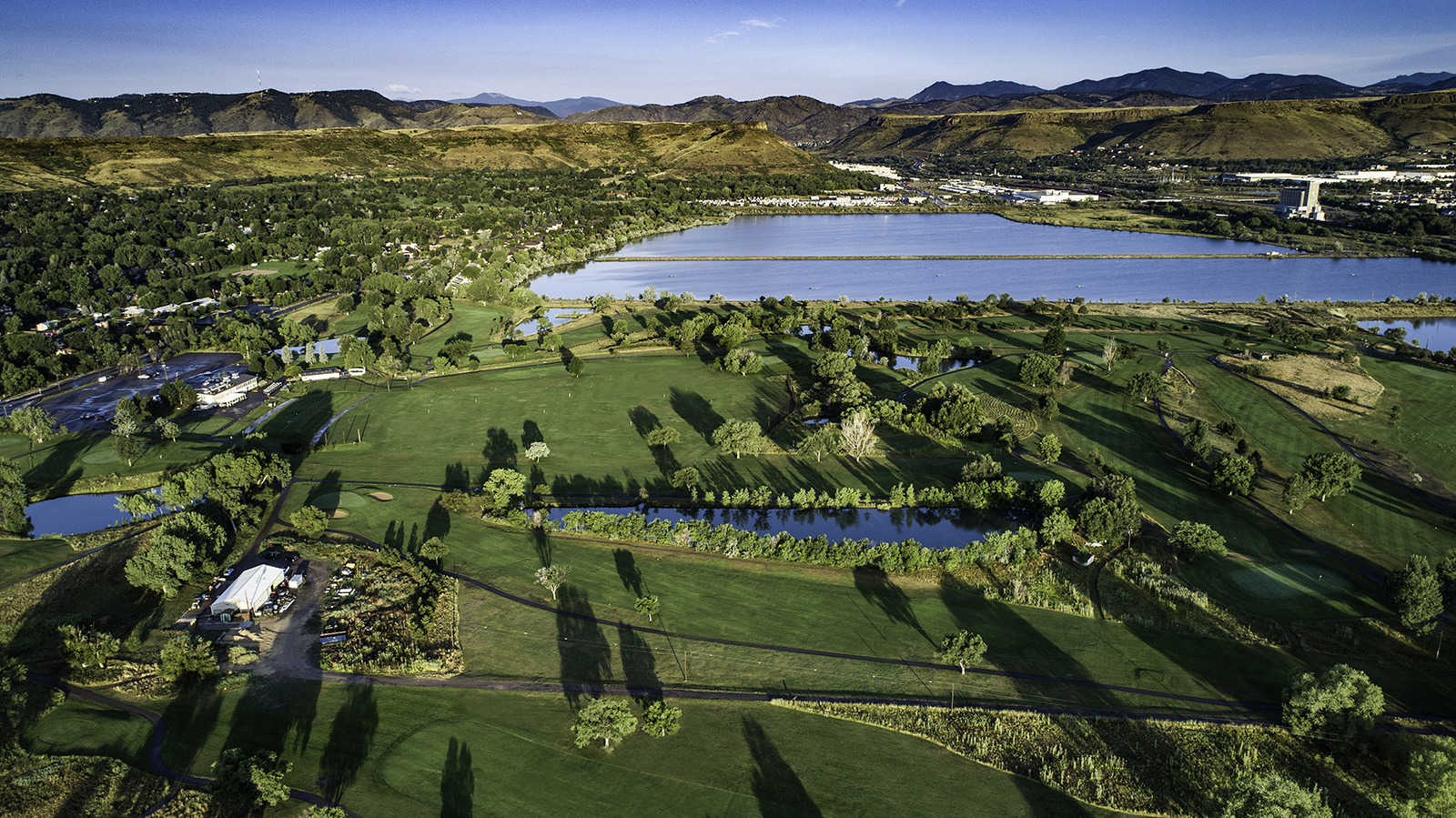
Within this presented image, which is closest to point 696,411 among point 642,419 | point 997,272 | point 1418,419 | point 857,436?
point 642,419

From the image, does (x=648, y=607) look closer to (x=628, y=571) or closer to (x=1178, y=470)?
(x=628, y=571)

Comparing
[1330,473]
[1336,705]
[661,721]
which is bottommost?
[661,721]

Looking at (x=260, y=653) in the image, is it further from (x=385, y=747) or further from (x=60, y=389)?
(x=60, y=389)

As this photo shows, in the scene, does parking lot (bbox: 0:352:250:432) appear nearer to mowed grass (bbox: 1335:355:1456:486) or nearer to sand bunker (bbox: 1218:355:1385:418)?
sand bunker (bbox: 1218:355:1385:418)

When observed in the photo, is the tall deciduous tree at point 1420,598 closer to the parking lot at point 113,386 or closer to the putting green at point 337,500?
the putting green at point 337,500

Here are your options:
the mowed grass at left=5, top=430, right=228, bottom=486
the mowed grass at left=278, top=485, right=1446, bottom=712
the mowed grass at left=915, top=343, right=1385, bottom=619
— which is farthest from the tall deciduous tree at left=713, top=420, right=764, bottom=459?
the mowed grass at left=5, top=430, right=228, bottom=486
